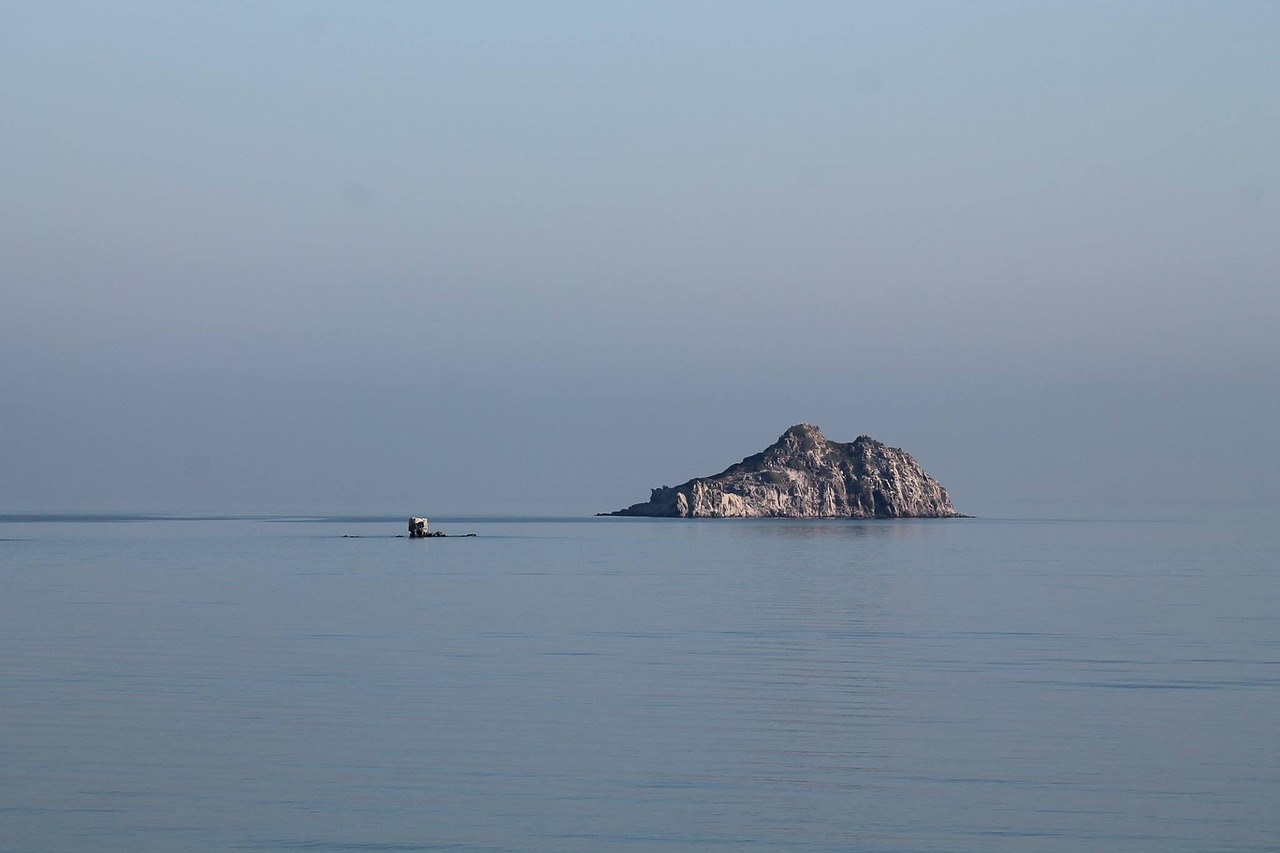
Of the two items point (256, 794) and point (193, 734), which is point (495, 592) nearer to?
point (193, 734)

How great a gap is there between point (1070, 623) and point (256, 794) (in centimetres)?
3980

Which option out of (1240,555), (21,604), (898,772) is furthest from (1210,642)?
(1240,555)

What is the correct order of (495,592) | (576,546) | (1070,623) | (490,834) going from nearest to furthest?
(490,834), (1070,623), (495,592), (576,546)

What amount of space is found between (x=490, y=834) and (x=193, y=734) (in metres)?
10.8

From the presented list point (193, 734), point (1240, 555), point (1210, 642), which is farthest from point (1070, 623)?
point (1240, 555)

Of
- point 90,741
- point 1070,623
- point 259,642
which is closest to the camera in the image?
point 90,741

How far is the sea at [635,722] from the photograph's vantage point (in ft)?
75.2

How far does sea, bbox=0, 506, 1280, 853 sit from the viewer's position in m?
22.9

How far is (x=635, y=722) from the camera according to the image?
3219cm

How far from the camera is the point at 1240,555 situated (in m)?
116

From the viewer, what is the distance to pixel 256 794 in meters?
24.9

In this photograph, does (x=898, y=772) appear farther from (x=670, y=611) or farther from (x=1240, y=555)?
(x=1240, y=555)

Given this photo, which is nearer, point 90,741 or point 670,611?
point 90,741

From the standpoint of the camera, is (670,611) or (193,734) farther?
(670,611)
